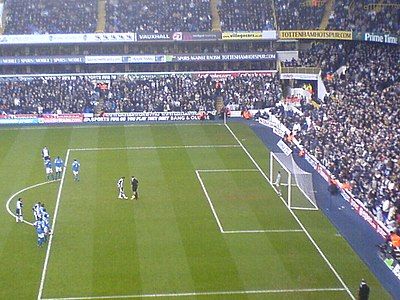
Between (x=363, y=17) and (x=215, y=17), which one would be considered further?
(x=215, y=17)

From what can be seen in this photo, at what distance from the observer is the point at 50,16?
5644 centimetres

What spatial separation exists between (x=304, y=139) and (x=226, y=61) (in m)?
17.9

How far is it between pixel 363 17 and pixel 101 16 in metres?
20.9

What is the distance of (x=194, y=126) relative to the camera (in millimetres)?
47656

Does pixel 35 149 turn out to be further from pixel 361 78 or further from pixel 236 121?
pixel 361 78

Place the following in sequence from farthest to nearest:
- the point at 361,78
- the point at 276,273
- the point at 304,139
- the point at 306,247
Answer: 1. the point at 361,78
2. the point at 304,139
3. the point at 306,247
4. the point at 276,273

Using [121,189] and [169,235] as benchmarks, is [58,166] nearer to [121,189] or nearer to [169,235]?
[121,189]

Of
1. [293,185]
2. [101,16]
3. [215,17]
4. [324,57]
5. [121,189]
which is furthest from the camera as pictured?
[215,17]

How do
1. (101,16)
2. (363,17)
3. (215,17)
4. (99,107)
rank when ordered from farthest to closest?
(215,17) → (101,16) → (99,107) → (363,17)

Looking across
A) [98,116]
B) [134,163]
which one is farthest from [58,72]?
[134,163]

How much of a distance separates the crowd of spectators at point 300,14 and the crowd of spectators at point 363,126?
11.4 feet

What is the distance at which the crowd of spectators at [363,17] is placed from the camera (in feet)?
149

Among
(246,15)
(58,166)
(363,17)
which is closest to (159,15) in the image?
(246,15)

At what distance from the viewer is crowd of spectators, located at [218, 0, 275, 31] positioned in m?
56.1
